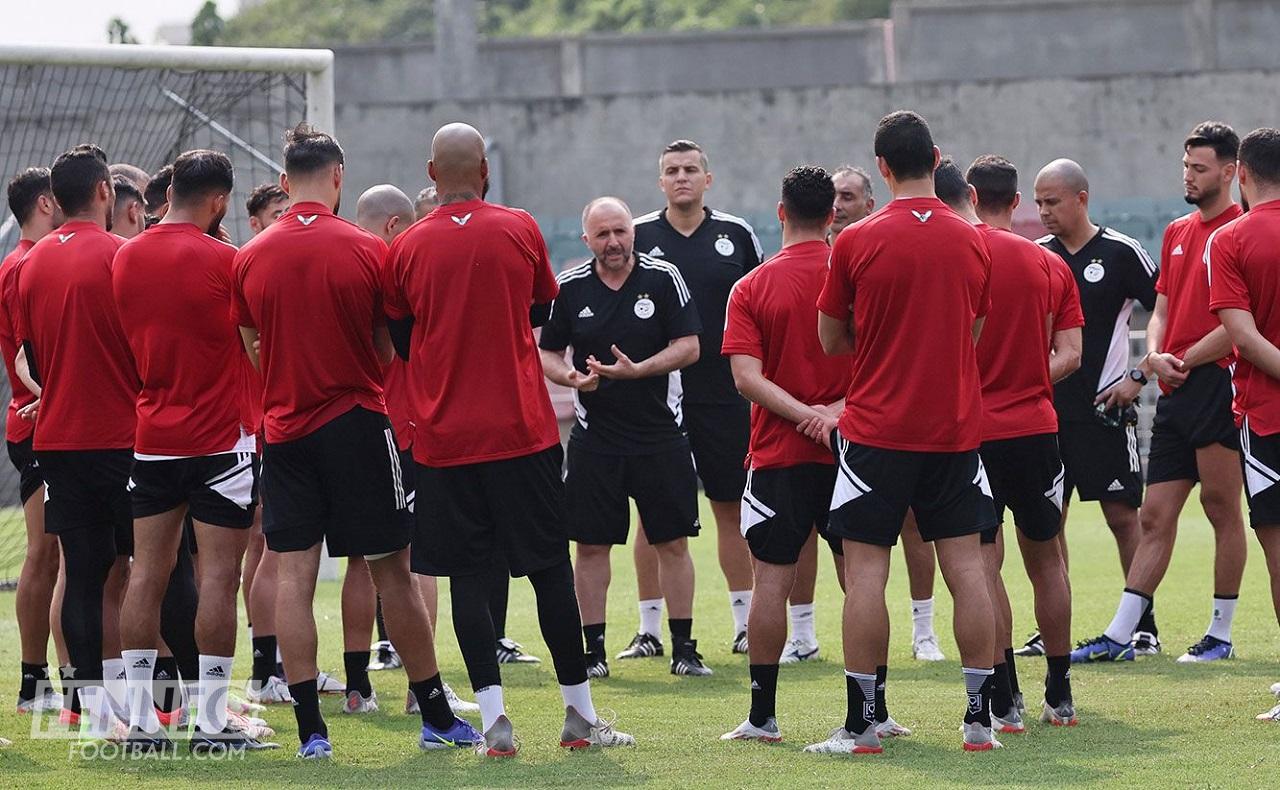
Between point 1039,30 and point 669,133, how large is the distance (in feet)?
24.9

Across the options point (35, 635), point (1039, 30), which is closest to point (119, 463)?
point (35, 635)

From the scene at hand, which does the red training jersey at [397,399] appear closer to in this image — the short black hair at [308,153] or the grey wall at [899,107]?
the short black hair at [308,153]

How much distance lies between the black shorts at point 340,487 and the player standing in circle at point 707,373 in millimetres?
3096

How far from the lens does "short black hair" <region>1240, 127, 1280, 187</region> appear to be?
6.83 m

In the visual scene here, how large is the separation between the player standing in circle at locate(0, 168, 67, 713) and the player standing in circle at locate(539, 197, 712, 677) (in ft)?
8.15

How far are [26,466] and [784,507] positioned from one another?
346 cm

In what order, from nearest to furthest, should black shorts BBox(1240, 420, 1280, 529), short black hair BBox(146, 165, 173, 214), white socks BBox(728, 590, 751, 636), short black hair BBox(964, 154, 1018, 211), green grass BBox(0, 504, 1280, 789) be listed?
green grass BBox(0, 504, 1280, 789) → black shorts BBox(1240, 420, 1280, 529) → short black hair BBox(964, 154, 1018, 211) → short black hair BBox(146, 165, 173, 214) → white socks BBox(728, 590, 751, 636)

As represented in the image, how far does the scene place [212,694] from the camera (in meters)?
6.61

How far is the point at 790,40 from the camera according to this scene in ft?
108

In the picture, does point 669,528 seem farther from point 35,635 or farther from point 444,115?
point 444,115

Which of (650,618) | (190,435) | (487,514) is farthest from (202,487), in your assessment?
(650,618)

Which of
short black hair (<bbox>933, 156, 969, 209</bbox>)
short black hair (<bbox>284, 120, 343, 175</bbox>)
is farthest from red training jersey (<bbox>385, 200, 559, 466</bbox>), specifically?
short black hair (<bbox>933, 156, 969, 209</bbox>)

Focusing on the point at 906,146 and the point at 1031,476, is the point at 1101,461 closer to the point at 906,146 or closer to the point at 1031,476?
the point at 1031,476

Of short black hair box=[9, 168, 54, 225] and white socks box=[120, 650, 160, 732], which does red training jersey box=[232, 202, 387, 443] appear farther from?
short black hair box=[9, 168, 54, 225]
